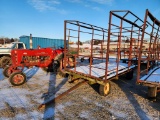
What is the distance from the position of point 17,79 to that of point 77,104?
3367 mm

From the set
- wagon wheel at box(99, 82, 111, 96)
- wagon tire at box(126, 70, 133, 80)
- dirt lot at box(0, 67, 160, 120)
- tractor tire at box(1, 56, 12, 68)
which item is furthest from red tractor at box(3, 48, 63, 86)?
wagon tire at box(126, 70, 133, 80)

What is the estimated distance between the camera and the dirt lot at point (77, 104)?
14.3ft

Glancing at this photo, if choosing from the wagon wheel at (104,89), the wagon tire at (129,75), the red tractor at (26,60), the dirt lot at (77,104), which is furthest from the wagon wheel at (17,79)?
the wagon tire at (129,75)

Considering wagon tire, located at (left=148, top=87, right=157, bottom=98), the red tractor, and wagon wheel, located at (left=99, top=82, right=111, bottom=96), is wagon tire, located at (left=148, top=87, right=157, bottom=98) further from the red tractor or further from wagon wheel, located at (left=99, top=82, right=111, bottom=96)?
the red tractor

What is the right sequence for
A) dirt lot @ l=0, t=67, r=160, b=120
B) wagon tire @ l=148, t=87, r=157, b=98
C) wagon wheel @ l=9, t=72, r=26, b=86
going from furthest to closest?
Answer: wagon wheel @ l=9, t=72, r=26, b=86, wagon tire @ l=148, t=87, r=157, b=98, dirt lot @ l=0, t=67, r=160, b=120

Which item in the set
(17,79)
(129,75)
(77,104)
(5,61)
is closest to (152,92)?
(77,104)


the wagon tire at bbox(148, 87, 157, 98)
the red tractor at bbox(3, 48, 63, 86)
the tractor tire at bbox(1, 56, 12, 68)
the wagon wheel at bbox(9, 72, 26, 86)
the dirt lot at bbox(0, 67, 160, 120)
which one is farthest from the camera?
the tractor tire at bbox(1, 56, 12, 68)

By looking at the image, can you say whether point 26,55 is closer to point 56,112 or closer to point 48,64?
point 48,64

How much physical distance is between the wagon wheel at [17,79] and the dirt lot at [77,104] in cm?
21

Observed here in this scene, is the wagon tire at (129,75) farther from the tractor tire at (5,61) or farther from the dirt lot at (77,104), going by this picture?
the tractor tire at (5,61)

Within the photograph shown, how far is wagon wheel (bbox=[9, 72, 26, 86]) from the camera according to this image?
23.2ft

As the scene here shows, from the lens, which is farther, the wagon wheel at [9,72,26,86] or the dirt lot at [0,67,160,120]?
the wagon wheel at [9,72,26,86]

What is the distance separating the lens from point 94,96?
19.4ft

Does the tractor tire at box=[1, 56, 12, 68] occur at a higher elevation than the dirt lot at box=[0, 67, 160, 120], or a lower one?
higher
